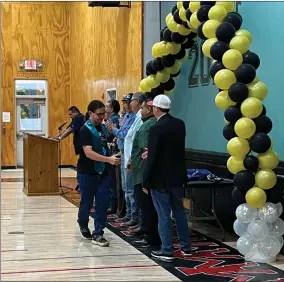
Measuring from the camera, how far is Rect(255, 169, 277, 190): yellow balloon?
18.1 ft

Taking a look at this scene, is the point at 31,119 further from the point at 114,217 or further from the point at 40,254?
the point at 40,254

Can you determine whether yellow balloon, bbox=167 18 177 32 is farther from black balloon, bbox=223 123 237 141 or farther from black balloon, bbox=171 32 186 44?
black balloon, bbox=223 123 237 141

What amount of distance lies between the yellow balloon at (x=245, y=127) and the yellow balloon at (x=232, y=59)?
1.72 ft

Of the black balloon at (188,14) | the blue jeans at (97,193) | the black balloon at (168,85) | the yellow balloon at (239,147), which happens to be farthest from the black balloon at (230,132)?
the black balloon at (168,85)

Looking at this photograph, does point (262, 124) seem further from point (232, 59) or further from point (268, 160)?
point (232, 59)

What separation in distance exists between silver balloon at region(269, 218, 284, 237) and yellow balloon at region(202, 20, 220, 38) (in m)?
1.95

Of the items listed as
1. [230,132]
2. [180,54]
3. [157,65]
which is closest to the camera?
[230,132]

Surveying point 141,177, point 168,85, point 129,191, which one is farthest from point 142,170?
point 168,85

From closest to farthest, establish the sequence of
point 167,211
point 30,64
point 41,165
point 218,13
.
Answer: point 167,211
point 218,13
point 41,165
point 30,64

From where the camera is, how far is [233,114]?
5.62m

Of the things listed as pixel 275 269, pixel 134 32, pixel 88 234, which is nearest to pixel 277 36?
pixel 275 269

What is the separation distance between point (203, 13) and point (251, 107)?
128 cm

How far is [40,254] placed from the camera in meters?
5.99

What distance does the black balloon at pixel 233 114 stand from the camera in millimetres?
5605
